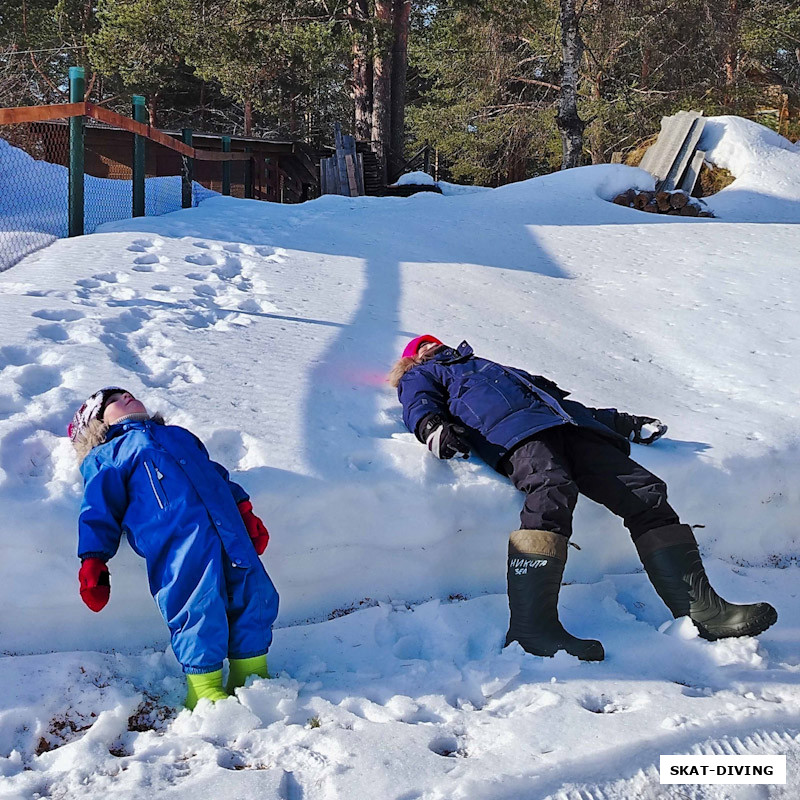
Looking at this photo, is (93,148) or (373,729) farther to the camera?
(93,148)

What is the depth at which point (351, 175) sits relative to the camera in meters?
16.3

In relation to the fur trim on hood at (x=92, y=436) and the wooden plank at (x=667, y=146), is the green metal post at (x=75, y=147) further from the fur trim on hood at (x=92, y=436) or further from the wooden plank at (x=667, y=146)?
the wooden plank at (x=667, y=146)

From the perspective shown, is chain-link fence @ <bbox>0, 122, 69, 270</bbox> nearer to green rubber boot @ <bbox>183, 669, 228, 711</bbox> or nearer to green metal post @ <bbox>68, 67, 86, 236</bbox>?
green metal post @ <bbox>68, 67, 86, 236</bbox>

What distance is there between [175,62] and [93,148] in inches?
102

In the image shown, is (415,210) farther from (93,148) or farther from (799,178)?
(93,148)

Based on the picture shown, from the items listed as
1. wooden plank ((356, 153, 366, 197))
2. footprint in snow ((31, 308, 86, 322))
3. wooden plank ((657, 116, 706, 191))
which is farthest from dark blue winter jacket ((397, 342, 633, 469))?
wooden plank ((356, 153, 366, 197))

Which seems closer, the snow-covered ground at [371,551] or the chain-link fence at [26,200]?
the snow-covered ground at [371,551]

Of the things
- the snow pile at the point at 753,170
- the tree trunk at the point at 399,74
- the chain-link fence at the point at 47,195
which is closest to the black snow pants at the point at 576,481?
the chain-link fence at the point at 47,195

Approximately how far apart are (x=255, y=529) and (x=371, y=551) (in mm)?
551

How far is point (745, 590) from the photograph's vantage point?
3354mm

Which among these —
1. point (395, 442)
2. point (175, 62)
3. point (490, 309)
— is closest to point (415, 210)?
point (490, 309)

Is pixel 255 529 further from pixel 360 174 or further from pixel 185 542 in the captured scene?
pixel 360 174

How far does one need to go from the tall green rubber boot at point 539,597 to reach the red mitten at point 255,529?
2.83 feet

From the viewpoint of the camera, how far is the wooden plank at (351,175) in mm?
16078
